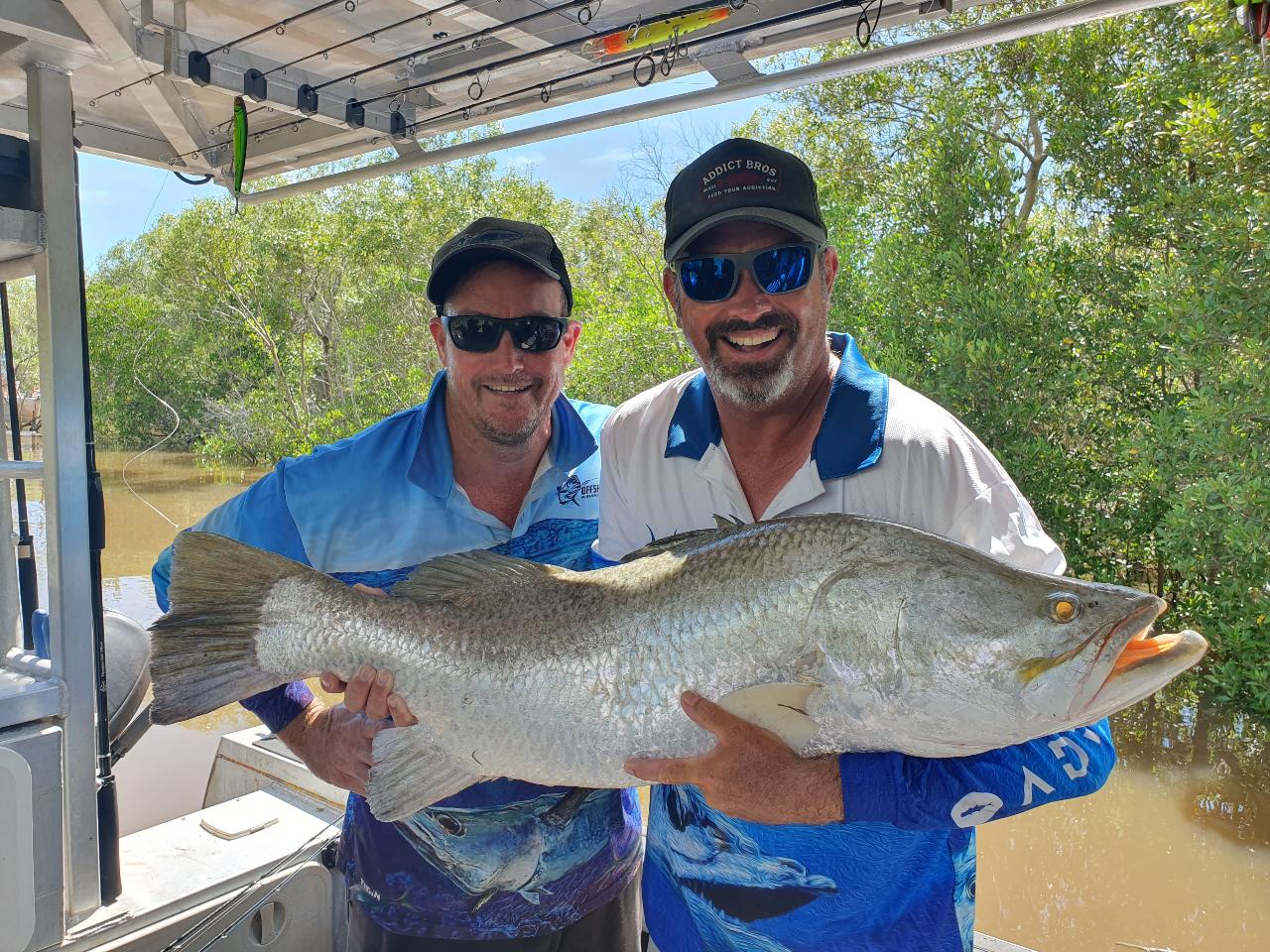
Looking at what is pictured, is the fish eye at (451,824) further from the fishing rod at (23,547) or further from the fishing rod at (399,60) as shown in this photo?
the fishing rod at (399,60)

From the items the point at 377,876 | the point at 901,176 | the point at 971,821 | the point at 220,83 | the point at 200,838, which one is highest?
the point at 901,176

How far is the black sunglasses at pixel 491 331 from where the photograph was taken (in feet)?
9.23

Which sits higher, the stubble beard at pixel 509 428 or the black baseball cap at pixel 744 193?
the black baseball cap at pixel 744 193

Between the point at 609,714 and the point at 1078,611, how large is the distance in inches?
37.9

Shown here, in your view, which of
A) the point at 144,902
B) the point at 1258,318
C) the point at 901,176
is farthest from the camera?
the point at 901,176

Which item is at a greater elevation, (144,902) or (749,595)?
(749,595)

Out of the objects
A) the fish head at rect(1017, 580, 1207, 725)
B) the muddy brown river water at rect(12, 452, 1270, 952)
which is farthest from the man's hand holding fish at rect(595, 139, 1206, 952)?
the muddy brown river water at rect(12, 452, 1270, 952)

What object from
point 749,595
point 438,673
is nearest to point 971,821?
point 749,595

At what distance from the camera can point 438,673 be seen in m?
2.23

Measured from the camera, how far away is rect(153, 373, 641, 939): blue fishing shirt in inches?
104

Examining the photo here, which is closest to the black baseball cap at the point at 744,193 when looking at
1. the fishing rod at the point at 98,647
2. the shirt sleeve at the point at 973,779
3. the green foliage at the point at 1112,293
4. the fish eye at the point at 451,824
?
the shirt sleeve at the point at 973,779

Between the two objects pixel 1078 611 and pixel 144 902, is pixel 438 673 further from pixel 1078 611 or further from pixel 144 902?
pixel 144 902

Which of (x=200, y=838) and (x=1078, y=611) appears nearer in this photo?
(x=1078, y=611)

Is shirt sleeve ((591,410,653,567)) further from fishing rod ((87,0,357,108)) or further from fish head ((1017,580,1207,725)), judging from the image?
fishing rod ((87,0,357,108))
